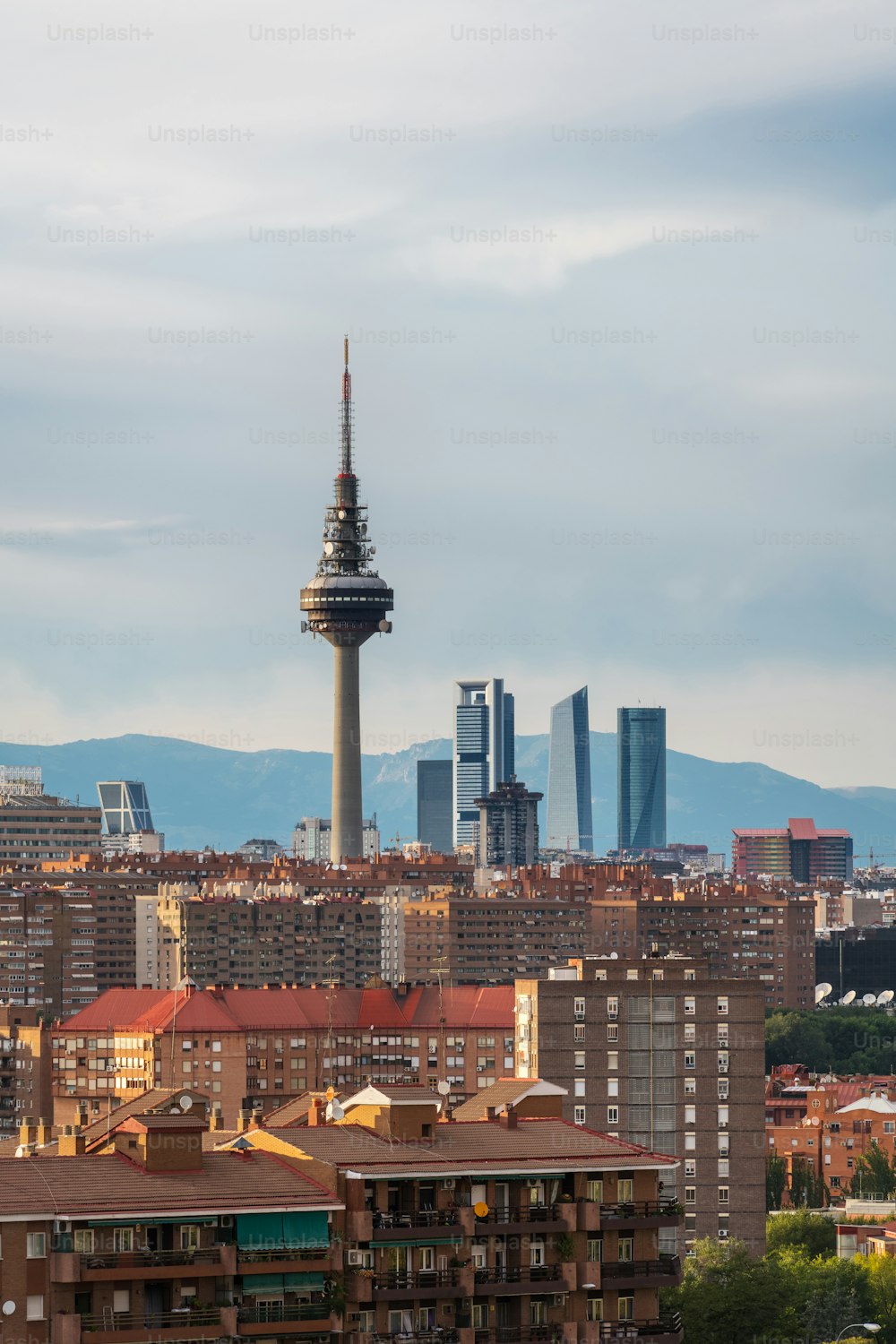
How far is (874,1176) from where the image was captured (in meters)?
156

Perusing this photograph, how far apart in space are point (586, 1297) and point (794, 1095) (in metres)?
128

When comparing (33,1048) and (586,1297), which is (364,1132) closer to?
(586,1297)

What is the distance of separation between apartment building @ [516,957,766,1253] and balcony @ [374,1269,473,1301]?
44.0m

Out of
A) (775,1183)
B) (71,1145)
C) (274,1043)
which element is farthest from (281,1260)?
(274,1043)

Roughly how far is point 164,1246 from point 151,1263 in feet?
1.64

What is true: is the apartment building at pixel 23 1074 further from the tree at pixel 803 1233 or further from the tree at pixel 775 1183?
the tree at pixel 803 1233

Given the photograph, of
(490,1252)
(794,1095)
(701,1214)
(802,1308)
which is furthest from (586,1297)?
(794,1095)

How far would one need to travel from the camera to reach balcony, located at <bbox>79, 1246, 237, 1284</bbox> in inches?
2266

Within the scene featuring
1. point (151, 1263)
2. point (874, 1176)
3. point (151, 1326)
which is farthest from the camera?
point (874, 1176)

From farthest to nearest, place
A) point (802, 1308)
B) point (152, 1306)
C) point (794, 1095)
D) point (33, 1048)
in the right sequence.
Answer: point (794, 1095) < point (33, 1048) < point (802, 1308) < point (152, 1306)

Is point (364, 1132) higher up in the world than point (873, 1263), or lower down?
higher up

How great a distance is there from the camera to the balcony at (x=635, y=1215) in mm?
65188

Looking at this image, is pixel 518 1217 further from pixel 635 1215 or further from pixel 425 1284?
pixel 635 1215

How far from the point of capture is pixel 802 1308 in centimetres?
9419
